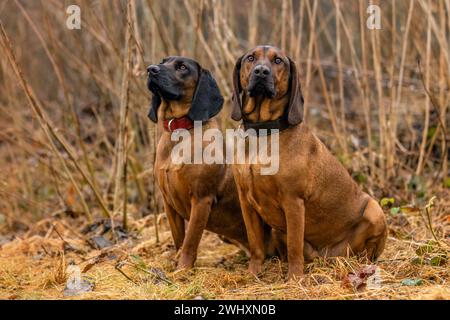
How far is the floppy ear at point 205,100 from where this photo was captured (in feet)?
15.2

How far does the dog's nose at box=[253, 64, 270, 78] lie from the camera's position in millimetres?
4117

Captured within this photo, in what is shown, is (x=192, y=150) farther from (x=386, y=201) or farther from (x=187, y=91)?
(x=386, y=201)

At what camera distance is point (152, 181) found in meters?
6.62

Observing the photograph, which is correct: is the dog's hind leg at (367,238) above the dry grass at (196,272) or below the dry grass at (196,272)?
above

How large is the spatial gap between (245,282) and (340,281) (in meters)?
0.67

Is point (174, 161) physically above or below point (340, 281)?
above

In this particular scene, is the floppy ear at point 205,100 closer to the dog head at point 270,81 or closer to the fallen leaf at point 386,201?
the dog head at point 270,81

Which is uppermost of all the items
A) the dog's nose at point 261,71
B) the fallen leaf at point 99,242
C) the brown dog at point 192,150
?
the dog's nose at point 261,71

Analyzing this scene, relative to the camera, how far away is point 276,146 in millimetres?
4270

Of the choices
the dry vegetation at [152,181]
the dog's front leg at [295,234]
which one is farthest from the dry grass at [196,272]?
the dog's front leg at [295,234]

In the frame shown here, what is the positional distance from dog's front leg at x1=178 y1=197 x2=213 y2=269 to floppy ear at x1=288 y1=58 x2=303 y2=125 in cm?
90

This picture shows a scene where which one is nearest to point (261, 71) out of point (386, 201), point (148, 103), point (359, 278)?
point (359, 278)
